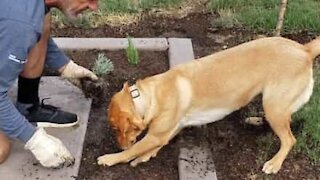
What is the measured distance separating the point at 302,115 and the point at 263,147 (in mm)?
401

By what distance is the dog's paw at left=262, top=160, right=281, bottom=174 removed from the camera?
12.2 ft

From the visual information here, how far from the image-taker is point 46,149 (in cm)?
342

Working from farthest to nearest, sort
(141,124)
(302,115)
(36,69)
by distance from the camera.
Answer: (302,115)
(36,69)
(141,124)

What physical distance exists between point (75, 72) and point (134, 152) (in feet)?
2.99

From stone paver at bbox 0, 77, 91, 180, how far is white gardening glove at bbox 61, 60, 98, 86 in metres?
0.08

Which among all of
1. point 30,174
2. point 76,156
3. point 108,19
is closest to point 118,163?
point 76,156

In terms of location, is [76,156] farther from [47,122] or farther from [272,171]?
[272,171]

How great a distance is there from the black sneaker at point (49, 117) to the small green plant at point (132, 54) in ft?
2.84

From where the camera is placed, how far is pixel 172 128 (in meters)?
3.70

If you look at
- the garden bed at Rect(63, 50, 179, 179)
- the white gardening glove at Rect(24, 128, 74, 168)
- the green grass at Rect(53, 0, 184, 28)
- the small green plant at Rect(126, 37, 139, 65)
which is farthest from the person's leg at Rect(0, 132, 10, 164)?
the green grass at Rect(53, 0, 184, 28)

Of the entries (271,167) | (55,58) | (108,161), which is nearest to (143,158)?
(108,161)

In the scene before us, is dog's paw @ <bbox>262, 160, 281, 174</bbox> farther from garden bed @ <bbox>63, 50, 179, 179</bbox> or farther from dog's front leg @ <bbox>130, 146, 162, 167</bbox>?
dog's front leg @ <bbox>130, 146, 162, 167</bbox>

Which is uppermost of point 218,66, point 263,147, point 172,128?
point 218,66

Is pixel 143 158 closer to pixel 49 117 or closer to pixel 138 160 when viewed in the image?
pixel 138 160
